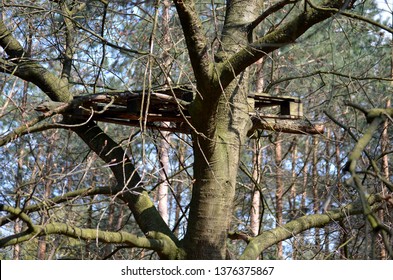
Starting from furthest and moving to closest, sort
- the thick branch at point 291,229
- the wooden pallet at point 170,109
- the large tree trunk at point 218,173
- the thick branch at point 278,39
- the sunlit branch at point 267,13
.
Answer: the thick branch at point 291,229
the wooden pallet at point 170,109
the large tree trunk at point 218,173
the sunlit branch at point 267,13
the thick branch at point 278,39

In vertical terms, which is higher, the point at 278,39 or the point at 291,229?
the point at 278,39

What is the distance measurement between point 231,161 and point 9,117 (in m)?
10.8

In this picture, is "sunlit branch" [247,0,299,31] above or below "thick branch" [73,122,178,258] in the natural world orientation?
above

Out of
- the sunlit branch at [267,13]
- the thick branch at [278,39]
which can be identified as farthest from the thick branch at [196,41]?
the sunlit branch at [267,13]

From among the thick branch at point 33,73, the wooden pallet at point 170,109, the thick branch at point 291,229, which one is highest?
the thick branch at point 33,73

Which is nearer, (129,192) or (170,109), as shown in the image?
(129,192)

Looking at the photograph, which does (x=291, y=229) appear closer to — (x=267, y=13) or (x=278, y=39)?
(x=267, y=13)

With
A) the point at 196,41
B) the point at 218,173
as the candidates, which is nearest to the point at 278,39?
the point at 196,41

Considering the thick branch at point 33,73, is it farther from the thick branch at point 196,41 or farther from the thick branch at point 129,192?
the thick branch at point 196,41

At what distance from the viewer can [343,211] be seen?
223 inches

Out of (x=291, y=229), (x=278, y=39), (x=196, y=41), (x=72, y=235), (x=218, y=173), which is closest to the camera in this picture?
(x=278, y=39)

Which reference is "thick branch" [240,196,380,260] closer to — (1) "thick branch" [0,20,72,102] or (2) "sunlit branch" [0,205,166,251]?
(2) "sunlit branch" [0,205,166,251]

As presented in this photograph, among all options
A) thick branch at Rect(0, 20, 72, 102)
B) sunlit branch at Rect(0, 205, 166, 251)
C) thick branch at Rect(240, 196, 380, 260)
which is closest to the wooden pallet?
thick branch at Rect(0, 20, 72, 102)

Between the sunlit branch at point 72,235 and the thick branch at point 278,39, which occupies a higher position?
the thick branch at point 278,39
